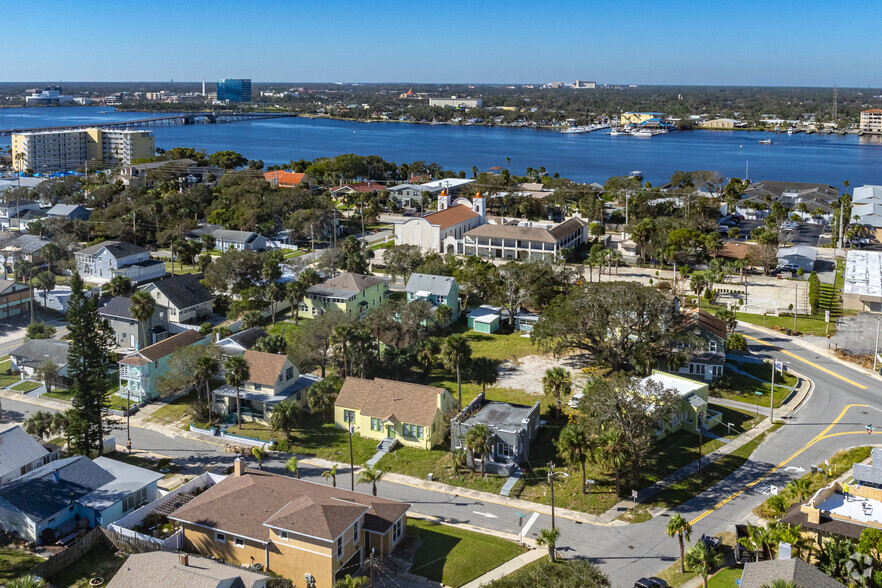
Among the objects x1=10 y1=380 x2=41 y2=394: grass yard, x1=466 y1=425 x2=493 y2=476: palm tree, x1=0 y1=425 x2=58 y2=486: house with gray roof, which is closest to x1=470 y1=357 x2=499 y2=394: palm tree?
x1=466 y1=425 x2=493 y2=476: palm tree

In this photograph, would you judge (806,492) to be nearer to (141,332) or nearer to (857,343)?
(857,343)

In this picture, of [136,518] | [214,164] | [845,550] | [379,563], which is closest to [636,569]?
[845,550]

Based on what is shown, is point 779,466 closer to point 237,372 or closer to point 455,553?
point 455,553

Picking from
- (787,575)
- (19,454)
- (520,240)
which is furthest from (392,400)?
(520,240)

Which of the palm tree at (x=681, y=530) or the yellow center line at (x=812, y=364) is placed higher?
the yellow center line at (x=812, y=364)

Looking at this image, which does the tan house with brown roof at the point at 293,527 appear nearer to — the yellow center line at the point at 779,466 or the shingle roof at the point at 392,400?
the shingle roof at the point at 392,400

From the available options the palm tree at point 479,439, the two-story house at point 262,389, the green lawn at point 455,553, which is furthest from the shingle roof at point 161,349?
the green lawn at point 455,553

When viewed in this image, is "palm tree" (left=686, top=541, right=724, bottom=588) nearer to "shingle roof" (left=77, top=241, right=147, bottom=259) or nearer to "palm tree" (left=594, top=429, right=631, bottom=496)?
"palm tree" (left=594, top=429, right=631, bottom=496)
